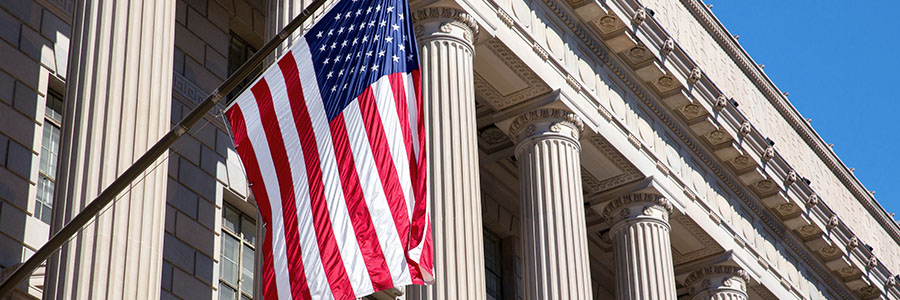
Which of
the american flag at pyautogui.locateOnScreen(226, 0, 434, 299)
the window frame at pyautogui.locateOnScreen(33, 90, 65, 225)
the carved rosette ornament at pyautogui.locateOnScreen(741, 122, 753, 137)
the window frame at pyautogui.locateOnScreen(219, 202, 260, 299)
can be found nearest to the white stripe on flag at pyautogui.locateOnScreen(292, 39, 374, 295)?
the american flag at pyautogui.locateOnScreen(226, 0, 434, 299)

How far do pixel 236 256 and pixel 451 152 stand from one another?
449cm

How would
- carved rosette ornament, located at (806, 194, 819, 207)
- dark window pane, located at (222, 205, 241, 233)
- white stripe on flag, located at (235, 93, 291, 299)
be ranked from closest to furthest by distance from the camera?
white stripe on flag, located at (235, 93, 291, 299) < dark window pane, located at (222, 205, 241, 233) < carved rosette ornament, located at (806, 194, 819, 207)

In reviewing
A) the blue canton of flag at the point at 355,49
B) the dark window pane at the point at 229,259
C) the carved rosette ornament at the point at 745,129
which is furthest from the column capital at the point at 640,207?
the blue canton of flag at the point at 355,49

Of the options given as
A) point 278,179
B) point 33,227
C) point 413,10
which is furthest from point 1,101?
point 278,179

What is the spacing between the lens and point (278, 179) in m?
13.8

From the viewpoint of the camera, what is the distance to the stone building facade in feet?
58.7

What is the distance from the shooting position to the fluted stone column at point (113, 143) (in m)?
16.3

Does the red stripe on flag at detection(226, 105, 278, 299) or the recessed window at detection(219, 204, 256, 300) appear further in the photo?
the recessed window at detection(219, 204, 256, 300)

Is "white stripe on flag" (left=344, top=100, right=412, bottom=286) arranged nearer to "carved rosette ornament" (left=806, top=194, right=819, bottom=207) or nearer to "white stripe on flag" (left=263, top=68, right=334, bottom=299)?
"white stripe on flag" (left=263, top=68, right=334, bottom=299)

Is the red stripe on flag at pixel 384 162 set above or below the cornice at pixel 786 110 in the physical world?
below

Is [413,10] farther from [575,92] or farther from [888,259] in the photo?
[888,259]

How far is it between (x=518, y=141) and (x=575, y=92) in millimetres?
1777

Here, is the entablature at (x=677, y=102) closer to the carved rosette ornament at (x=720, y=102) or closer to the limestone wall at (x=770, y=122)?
the carved rosette ornament at (x=720, y=102)

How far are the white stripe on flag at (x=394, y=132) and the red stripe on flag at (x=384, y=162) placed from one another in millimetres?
40
